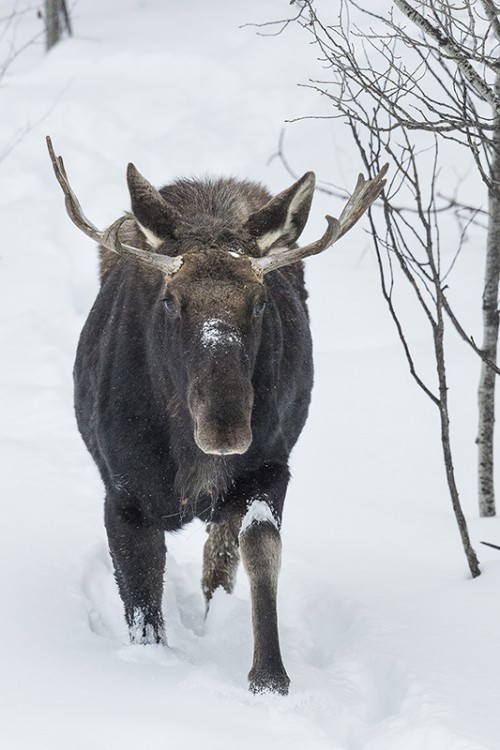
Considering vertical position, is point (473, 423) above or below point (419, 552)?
above

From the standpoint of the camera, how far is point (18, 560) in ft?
18.1

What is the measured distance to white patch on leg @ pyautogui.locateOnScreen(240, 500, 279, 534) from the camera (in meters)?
4.65

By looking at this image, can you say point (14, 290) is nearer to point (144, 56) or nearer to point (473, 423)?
point (473, 423)

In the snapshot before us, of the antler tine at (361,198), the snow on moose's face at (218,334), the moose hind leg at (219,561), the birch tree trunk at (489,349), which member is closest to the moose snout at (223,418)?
the snow on moose's face at (218,334)

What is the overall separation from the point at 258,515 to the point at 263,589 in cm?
32

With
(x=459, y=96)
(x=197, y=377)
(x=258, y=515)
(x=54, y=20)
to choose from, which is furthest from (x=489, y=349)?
(x=54, y=20)

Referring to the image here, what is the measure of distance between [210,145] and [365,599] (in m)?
8.94

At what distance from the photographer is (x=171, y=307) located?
14.2ft

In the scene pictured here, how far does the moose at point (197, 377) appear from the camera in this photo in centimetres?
417

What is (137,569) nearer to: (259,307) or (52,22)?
(259,307)

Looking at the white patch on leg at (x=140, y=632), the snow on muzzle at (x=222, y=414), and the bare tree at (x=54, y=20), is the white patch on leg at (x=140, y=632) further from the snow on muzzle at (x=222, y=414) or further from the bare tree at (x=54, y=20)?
the bare tree at (x=54, y=20)

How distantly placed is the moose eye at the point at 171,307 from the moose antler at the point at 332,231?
31cm

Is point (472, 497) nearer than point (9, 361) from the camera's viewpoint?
Yes

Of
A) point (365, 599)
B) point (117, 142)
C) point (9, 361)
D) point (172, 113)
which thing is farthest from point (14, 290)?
point (365, 599)
